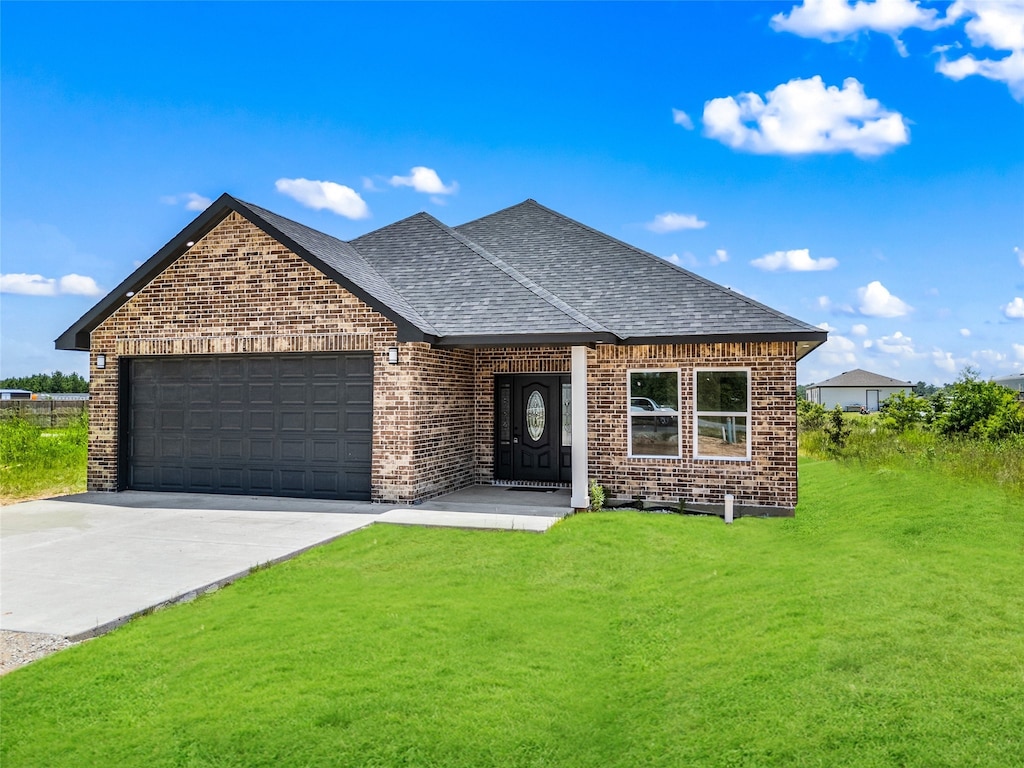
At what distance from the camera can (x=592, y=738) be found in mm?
4082

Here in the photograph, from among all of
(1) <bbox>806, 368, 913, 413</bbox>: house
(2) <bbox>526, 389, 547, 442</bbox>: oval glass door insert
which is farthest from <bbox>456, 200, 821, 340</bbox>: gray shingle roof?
(1) <bbox>806, 368, 913, 413</bbox>: house

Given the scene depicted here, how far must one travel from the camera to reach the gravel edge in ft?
17.2

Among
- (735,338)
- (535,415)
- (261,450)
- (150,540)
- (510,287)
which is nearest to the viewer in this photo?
(150,540)

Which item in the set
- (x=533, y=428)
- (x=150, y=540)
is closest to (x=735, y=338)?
(x=533, y=428)

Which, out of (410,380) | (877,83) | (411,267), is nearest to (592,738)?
(410,380)

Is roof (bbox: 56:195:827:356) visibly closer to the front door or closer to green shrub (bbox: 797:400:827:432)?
the front door

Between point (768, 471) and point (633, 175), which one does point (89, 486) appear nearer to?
point (768, 471)

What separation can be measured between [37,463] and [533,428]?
41.9 feet

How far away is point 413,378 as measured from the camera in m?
11.8

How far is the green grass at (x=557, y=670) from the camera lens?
387cm

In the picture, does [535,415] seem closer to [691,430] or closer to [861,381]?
[691,430]

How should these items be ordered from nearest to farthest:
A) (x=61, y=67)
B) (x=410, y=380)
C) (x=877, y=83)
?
(x=410, y=380) < (x=61, y=67) < (x=877, y=83)

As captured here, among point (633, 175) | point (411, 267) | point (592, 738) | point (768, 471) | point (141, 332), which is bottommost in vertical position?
point (592, 738)

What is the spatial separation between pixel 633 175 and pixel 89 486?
592 inches
